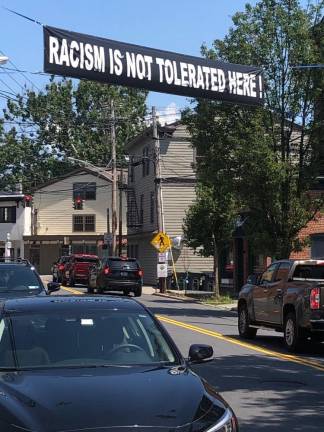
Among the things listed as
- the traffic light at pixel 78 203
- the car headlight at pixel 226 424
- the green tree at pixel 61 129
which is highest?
the green tree at pixel 61 129

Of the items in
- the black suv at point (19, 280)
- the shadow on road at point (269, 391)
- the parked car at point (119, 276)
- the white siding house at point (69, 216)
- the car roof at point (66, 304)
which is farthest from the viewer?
the white siding house at point (69, 216)

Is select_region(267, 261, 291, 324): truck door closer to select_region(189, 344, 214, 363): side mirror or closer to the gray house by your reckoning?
select_region(189, 344, 214, 363): side mirror

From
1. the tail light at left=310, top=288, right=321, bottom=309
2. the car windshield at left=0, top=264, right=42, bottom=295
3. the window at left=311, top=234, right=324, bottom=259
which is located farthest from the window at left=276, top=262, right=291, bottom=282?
the window at left=311, top=234, right=324, bottom=259

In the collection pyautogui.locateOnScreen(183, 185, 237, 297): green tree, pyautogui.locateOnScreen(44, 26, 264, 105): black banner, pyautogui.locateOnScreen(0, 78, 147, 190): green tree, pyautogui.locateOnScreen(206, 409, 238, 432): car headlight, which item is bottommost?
pyautogui.locateOnScreen(206, 409, 238, 432): car headlight

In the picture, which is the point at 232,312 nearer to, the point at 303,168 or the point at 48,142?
the point at 303,168

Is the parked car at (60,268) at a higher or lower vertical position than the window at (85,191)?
lower

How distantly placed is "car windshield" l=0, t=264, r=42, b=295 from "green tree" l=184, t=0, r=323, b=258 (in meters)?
11.4

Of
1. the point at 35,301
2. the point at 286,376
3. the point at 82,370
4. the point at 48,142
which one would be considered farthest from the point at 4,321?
the point at 48,142

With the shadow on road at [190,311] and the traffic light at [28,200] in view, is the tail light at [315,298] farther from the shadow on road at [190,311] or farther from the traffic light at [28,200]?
the traffic light at [28,200]

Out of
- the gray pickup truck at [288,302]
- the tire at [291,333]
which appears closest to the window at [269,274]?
the gray pickup truck at [288,302]

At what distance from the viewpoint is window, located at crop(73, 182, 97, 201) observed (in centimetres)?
6366

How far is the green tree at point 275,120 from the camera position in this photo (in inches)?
907

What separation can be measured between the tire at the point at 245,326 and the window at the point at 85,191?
4789cm

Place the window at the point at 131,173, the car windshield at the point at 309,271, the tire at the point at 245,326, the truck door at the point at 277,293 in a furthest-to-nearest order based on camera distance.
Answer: the window at the point at 131,173 < the tire at the point at 245,326 < the car windshield at the point at 309,271 < the truck door at the point at 277,293
